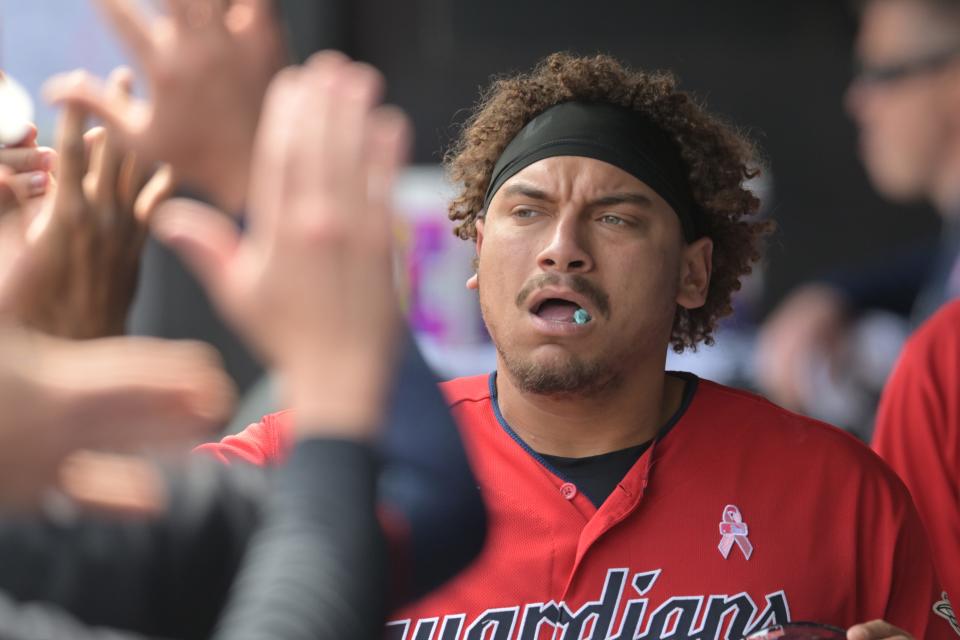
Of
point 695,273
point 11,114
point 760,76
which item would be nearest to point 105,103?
point 11,114

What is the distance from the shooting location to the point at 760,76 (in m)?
6.00

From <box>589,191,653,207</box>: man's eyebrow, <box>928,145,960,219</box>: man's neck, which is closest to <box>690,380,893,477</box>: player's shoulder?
<box>589,191,653,207</box>: man's eyebrow

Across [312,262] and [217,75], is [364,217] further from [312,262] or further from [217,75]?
[217,75]

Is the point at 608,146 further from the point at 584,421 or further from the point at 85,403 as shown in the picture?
the point at 85,403

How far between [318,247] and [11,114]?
2.59ft

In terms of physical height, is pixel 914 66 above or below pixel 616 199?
above

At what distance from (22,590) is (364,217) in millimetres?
453

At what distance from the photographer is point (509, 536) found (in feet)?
7.35

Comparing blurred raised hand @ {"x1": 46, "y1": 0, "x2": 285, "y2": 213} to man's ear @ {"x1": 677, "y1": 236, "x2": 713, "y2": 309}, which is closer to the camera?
blurred raised hand @ {"x1": 46, "y1": 0, "x2": 285, "y2": 213}

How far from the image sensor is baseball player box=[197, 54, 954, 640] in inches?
84.9

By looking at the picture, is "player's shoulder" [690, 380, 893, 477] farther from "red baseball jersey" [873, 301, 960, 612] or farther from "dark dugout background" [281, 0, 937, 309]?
"dark dugout background" [281, 0, 937, 309]

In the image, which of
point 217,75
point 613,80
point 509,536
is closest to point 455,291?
point 613,80

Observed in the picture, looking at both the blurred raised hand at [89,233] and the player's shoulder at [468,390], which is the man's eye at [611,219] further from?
the blurred raised hand at [89,233]

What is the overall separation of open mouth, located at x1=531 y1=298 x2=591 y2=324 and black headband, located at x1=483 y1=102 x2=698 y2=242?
30 centimetres
